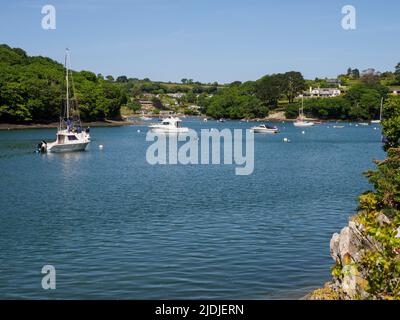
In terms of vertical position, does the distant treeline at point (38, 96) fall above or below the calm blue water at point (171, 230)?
above

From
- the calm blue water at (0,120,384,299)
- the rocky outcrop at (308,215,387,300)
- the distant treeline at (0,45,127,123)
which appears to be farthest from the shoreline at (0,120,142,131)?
the rocky outcrop at (308,215,387,300)

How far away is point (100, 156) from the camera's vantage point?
8575cm

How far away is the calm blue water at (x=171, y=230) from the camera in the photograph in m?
24.4

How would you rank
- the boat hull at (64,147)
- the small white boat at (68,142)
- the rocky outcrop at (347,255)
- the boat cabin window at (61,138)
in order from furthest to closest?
the boat cabin window at (61,138)
the small white boat at (68,142)
the boat hull at (64,147)
the rocky outcrop at (347,255)

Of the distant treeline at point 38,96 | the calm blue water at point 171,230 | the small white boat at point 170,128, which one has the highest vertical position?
the distant treeline at point 38,96

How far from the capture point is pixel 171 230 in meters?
34.2

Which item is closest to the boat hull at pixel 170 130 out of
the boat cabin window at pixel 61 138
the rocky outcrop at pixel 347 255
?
the boat cabin window at pixel 61 138

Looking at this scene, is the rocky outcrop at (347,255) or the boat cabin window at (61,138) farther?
the boat cabin window at (61,138)

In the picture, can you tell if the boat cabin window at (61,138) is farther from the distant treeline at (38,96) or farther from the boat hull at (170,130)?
the boat hull at (170,130)
